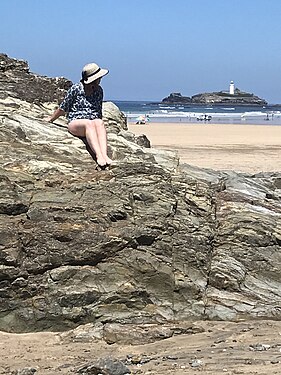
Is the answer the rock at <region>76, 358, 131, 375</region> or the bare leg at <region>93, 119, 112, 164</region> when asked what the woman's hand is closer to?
the bare leg at <region>93, 119, 112, 164</region>

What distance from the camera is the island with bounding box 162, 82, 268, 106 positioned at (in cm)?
13450

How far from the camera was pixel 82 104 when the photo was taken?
949 centimetres

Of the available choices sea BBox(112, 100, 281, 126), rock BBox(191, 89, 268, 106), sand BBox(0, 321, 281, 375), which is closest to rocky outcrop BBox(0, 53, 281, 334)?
sand BBox(0, 321, 281, 375)

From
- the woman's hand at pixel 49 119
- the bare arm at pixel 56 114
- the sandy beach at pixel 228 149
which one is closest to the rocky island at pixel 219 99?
the sandy beach at pixel 228 149

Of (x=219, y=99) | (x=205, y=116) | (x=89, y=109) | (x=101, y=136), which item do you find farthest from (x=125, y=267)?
(x=219, y=99)

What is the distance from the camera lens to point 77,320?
7.56 meters

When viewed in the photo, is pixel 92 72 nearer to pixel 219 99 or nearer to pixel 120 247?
pixel 120 247

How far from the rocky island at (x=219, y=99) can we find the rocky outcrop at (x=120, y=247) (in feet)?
410

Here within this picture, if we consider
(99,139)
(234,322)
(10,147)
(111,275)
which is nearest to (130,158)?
(99,139)

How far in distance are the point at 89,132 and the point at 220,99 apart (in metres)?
129

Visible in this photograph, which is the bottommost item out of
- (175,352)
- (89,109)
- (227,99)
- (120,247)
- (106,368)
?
(227,99)

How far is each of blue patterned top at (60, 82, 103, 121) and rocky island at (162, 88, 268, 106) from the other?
124 metres

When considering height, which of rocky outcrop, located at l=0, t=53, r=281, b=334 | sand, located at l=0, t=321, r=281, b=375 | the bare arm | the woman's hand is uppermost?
the bare arm

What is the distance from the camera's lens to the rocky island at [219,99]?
134 m
